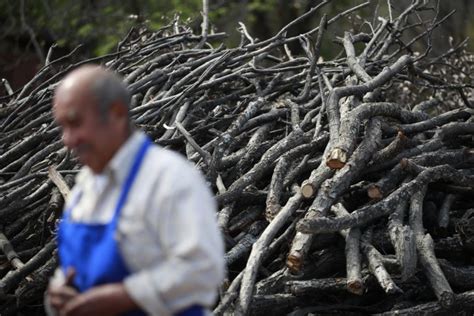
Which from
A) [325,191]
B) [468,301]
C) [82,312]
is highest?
[82,312]

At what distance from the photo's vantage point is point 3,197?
18.4 ft

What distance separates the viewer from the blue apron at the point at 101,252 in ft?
8.45

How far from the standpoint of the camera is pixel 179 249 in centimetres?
249

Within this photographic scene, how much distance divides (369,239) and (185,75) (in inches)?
82.9

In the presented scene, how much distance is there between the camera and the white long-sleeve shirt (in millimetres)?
2490

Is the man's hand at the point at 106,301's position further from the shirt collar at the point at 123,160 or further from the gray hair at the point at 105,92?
the gray hair at the point at 105,92

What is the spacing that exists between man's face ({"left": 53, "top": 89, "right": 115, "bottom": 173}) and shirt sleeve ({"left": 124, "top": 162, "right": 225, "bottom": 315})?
21cm

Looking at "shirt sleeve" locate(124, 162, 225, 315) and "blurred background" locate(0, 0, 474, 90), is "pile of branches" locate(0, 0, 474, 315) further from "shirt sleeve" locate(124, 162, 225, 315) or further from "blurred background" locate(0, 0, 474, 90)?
"blurred background" locate(0, 0, 474, 90)

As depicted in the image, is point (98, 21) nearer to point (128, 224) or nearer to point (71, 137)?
point (71, 137)

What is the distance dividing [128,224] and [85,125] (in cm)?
28

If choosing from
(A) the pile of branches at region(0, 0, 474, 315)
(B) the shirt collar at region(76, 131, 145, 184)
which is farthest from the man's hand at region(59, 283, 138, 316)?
(A) the pile of branches at region(0, 0, 474, 315)

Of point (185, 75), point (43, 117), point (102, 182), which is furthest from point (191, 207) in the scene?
point (185, 75)

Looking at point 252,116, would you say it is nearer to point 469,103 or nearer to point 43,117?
point 43,117

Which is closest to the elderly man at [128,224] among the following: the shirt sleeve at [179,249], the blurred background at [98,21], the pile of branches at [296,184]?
the shirt sleeve at [179,249]
